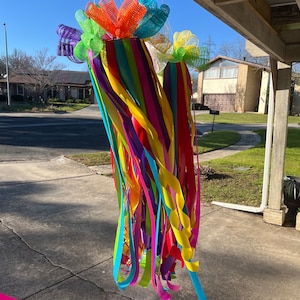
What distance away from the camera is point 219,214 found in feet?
15.6

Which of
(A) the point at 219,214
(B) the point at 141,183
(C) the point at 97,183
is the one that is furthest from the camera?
(C) the point at 97,183

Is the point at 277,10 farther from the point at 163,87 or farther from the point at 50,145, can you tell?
the point at 50,145

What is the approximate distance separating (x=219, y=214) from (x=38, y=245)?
98.7 inches

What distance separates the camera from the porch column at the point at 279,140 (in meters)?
4.16

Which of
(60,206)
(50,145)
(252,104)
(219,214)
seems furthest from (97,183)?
(252,104)

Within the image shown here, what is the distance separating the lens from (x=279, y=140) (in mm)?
4270

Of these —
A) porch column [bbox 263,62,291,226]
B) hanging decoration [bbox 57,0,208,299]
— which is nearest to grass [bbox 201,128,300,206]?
porch column [bbox 263,62,291,226]

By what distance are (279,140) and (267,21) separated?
1.55 m

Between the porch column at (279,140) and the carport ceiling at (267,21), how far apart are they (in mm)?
224

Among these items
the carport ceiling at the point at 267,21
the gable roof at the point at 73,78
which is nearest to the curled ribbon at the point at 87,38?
the carport ceiling at the point at 267,21

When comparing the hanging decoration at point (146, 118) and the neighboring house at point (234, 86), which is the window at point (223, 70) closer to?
the neighboring house at point (234, 86)

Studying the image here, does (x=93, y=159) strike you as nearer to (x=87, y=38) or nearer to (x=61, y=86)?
(x=87, y=38)

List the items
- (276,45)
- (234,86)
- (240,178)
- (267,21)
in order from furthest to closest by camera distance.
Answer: (234,86)
(240,178)
(276,45)
(267,21)

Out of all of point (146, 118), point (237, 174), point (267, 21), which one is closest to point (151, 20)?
point (146, 118)
